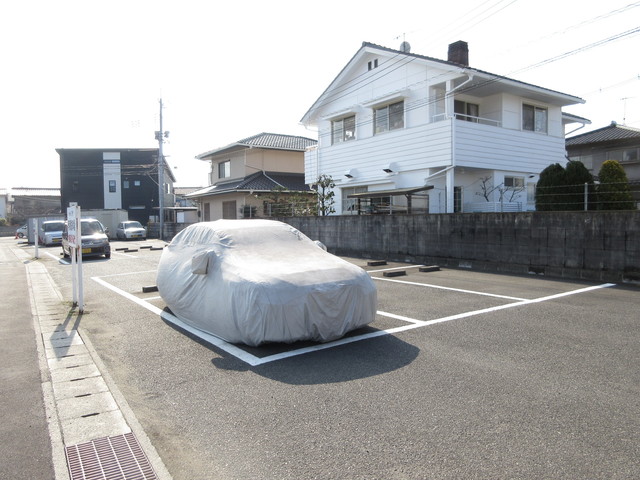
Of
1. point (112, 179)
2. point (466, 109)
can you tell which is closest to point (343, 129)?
point (466, 109)

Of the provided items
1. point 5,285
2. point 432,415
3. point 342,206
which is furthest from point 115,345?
point 342,206

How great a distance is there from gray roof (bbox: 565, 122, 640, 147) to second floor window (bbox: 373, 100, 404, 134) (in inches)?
607

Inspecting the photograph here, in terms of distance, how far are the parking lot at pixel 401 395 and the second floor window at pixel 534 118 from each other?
13.4 metres

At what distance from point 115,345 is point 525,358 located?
15.3 feet

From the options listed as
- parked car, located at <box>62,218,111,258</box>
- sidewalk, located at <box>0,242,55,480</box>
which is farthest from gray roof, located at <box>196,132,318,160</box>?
sidewalk, located at <box>0,242,55,480</box>

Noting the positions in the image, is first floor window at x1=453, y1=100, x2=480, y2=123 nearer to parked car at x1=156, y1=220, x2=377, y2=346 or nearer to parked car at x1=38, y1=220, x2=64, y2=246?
parked car at x1=156, y1=220, x2=377, y2=346

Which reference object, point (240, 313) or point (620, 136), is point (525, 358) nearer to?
point (240, 313)

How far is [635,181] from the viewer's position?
24.5 metres

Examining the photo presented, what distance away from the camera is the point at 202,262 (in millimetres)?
5602

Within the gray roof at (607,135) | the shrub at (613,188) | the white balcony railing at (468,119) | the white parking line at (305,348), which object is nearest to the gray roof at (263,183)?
the white balcony railing at (468,119)

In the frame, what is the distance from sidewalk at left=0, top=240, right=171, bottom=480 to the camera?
9.05ft

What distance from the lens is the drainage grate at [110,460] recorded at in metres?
2.68

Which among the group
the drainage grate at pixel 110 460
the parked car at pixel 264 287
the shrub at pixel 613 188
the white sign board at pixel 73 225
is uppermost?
the shrub at pixel 613 188

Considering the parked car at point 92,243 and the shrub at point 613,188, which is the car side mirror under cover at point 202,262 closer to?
the shrub at point 613,188
